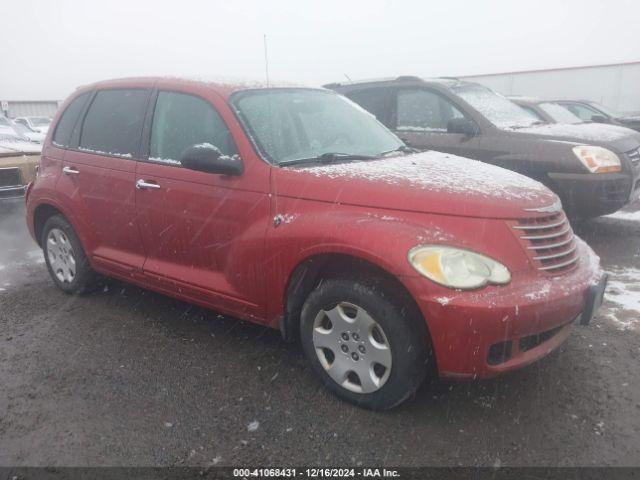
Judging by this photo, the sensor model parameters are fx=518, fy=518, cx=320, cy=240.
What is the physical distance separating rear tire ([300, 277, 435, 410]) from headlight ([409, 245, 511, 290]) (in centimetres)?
23

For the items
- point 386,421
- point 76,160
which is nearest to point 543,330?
point 386,421

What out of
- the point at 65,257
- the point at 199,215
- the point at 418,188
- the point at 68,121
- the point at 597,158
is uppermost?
the point at 68,121

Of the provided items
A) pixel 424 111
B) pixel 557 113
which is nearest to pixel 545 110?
pixel 557 113

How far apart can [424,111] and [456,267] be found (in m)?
4.12

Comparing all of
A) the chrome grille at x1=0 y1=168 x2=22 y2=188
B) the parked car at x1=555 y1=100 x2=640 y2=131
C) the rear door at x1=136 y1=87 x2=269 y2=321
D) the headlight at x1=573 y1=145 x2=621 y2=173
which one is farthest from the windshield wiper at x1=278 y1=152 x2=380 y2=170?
the parked car at x1=555 y1=100 x2=640 y2=131

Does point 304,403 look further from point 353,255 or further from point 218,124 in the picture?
point 218,124

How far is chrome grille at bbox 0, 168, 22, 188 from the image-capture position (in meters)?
7.14

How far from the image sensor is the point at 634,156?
5652 millimetres

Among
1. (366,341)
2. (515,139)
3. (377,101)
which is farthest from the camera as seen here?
(377,101)

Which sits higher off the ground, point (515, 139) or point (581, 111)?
point (515, 139)

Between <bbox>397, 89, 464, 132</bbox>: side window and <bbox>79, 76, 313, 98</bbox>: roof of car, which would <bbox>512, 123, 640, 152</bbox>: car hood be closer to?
<bbox>397, 89, 464, 132</bbox>: side window

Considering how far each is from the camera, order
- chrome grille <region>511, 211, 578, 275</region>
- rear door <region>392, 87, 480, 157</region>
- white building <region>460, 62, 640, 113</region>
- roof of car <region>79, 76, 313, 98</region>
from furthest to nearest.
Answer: white building <region>460, 62, 640, 113</region>, rear door <region>392, 87, 480, 157</region>, roof of car <region>79, 76, 313, 98</region>, chrome grille <region>511, 211, 578, 275</region>

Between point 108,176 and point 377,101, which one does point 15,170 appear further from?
point 377,101

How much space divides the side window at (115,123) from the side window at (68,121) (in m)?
0.17
